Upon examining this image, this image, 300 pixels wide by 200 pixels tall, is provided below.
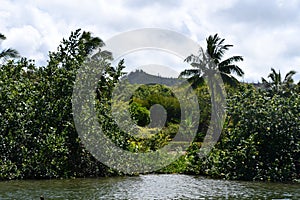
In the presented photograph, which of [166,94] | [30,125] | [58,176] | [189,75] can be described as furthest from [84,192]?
[166,94]

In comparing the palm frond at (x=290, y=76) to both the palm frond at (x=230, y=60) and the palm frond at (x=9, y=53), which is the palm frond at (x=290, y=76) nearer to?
the palm frond at (x=230, y=60)

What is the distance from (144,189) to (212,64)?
18434 mm

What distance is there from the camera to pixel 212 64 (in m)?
32.3

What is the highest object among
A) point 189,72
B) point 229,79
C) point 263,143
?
point 189,72

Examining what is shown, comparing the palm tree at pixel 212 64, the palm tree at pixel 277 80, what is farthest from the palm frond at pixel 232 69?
the palm tree at pixel 277 80

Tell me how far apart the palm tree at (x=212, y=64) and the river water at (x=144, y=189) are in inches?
583

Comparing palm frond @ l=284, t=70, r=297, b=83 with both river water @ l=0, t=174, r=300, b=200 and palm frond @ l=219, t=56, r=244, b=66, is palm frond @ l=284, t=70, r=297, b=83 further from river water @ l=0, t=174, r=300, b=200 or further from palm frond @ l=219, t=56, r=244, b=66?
river water @ l=0, t=174, r=300, b=200

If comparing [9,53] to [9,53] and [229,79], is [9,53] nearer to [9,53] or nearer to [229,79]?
[9,53]

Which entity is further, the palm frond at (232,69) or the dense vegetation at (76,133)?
the palm frond at (232,69)

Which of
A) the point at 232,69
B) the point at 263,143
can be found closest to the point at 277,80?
the point at 232,69

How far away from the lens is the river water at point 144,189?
13.9 m

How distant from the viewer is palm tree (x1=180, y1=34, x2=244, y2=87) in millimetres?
32125

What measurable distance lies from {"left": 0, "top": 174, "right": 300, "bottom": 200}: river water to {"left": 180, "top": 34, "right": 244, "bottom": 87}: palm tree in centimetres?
1482

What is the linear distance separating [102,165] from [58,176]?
2016 millimetres
